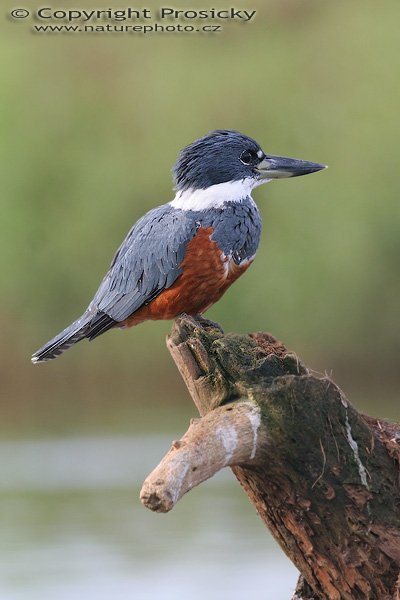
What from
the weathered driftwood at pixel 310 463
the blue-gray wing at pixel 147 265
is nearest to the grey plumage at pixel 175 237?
the blue-gray wing at pixel 147 265

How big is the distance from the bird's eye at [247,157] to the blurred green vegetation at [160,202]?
277 inches

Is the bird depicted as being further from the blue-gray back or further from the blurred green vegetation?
the blurred green vegetation

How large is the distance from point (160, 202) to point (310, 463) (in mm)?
9947

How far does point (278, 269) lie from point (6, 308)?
2832 millimetres

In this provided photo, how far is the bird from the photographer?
19.7 ft

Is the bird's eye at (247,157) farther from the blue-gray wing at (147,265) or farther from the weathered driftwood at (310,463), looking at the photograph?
the weathered driftwood at (310,463)

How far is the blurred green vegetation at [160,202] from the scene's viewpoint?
1443cm

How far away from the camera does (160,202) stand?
1457 centimetres

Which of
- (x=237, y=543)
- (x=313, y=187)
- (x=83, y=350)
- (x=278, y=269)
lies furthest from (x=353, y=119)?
(x=237, y=543)

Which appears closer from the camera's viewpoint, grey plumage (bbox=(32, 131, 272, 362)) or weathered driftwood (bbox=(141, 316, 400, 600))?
weathered driftwood (bbox=(141, 316, 400, 600))

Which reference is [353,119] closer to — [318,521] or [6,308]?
[6,308]

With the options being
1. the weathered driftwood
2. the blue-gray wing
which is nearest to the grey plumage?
the blue-gray wing

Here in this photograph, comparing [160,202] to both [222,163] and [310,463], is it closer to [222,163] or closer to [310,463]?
[222,163]

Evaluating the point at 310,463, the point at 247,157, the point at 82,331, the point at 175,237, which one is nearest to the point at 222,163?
the point at 247,157
